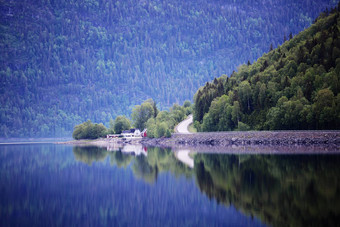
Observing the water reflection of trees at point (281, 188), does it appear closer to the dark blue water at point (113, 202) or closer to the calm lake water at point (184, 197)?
the calm lake water at point (184, 197)

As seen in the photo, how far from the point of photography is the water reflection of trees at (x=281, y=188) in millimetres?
18250

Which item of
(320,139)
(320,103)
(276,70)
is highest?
(276,70)

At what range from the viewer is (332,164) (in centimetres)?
3406

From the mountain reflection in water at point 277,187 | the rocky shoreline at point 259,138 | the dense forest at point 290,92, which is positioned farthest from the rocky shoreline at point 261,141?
the mountain reflection in water at point 277,187

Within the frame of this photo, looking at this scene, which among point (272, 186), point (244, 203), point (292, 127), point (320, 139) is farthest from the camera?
point (292, 127)

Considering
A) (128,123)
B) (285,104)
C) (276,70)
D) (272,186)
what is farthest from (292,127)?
(128,123)

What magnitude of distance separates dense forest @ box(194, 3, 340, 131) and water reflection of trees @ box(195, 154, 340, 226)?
97.3 feet

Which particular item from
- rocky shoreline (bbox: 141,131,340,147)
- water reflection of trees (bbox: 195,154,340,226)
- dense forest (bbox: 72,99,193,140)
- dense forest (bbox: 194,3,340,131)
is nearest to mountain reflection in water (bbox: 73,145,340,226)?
water reflection of trees (bbox: 195,154,340,226)

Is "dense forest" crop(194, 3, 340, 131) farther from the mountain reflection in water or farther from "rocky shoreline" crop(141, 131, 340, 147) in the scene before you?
the mountain reflection in water

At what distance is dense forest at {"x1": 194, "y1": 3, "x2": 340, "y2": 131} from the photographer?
217 ft

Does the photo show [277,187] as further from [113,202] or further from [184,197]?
[113,202]

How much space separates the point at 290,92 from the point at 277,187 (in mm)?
54668

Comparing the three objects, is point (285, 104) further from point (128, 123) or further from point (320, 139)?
point (128, 123)

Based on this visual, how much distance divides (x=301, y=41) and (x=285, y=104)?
3135cm
